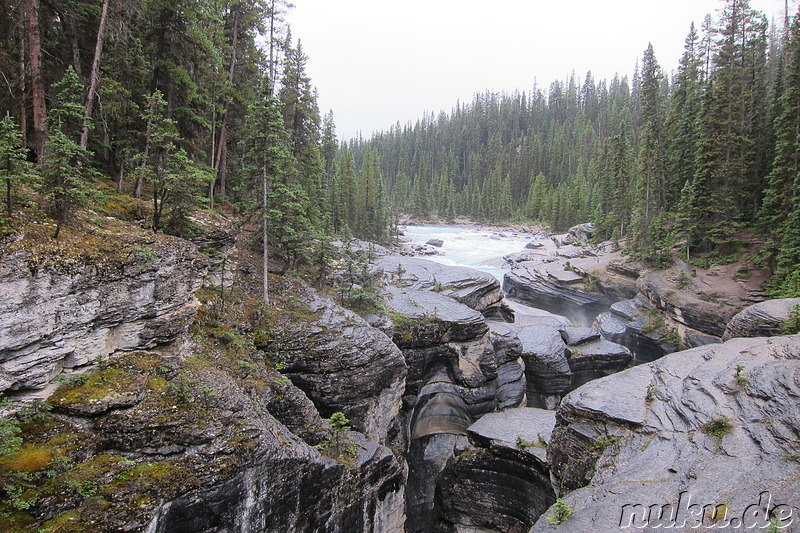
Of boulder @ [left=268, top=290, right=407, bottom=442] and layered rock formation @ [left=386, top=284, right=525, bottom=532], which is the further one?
layered rock formation @ [left=386, top=284, right=525, bottom=532]

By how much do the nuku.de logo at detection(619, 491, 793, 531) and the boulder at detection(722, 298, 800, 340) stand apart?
37.9ft

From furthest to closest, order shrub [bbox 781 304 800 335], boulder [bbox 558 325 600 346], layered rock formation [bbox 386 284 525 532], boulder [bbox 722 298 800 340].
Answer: boulder [bbox 558 325 600 346] < layered rock formation [bbox 386 284 525 532] < boulder [bbox 722 298 800 340] < shrub [bbox 781 304 800 335]

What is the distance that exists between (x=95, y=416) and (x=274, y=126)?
1157 cm

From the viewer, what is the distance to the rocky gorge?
25.3 feet

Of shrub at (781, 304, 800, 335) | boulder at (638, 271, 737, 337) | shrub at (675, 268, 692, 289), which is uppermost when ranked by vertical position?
shrub at (675, 268, 692, 289)

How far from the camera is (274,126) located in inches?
603

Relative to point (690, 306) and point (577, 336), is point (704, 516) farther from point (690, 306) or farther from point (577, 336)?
point (690, 306)

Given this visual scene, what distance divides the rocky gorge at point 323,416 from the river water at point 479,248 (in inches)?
1050

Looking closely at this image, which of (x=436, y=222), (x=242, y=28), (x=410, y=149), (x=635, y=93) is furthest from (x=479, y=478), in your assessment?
(x=410, y=149)

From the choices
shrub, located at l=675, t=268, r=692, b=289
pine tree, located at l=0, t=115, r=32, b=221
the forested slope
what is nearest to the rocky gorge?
pine tree, located at l=0, t=115, r=32, b=221

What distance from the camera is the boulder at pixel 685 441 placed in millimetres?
8281

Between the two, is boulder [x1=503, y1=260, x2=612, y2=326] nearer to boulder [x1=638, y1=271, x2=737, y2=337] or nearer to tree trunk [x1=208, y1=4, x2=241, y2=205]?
boulder [x1=638, y1=271, x2=737, y2=337]

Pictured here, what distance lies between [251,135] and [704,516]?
18238mm

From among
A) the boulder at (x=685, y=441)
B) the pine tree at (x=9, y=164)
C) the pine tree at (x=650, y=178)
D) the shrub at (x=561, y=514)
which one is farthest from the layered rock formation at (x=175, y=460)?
the pine tree at (x=650, y=178)
